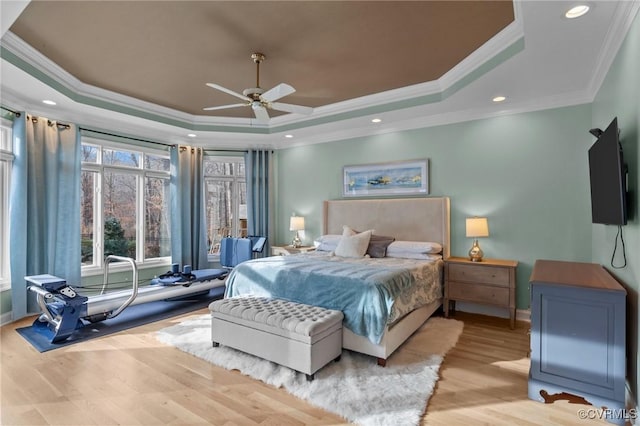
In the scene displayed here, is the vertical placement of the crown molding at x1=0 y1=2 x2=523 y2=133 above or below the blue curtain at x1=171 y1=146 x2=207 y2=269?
above

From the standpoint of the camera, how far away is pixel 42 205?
13.9ft

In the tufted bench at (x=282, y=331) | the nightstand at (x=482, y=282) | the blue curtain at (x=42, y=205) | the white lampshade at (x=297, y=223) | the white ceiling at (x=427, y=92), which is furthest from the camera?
the white lampshade at (x=297, y=223)

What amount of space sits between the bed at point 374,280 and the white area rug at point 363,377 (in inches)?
5.6

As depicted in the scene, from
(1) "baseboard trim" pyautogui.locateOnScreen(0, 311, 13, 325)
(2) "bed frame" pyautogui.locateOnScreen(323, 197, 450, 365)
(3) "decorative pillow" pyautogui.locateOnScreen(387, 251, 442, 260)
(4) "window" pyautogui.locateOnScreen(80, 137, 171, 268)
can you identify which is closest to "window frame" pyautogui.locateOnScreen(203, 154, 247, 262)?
(4) "window" pyautogui.locateOnScreen(80, 137, 171, 268)

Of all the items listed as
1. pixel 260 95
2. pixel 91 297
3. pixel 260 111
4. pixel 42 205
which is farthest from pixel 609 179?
pixel 42 205

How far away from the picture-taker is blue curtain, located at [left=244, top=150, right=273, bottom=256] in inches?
243

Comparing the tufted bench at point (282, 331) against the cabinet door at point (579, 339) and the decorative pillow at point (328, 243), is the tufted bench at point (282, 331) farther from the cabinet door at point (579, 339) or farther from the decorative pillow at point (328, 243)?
the decorative pillow at point (328, 243)

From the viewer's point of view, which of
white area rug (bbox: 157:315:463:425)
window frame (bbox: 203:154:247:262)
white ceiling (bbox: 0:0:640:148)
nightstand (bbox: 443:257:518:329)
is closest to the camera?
white area rug (bbox: 157:315:463:425)

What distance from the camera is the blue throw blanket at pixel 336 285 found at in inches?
109

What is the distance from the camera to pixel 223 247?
5738 mm

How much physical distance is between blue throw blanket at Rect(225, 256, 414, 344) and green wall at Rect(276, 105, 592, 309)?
1.70m

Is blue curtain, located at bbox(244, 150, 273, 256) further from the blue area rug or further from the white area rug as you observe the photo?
the white area rug

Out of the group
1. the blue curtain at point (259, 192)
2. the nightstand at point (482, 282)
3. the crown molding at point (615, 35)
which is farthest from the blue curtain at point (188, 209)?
the crown molding at point (615, 35)

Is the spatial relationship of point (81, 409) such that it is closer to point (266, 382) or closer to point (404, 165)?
point (266, 382)
